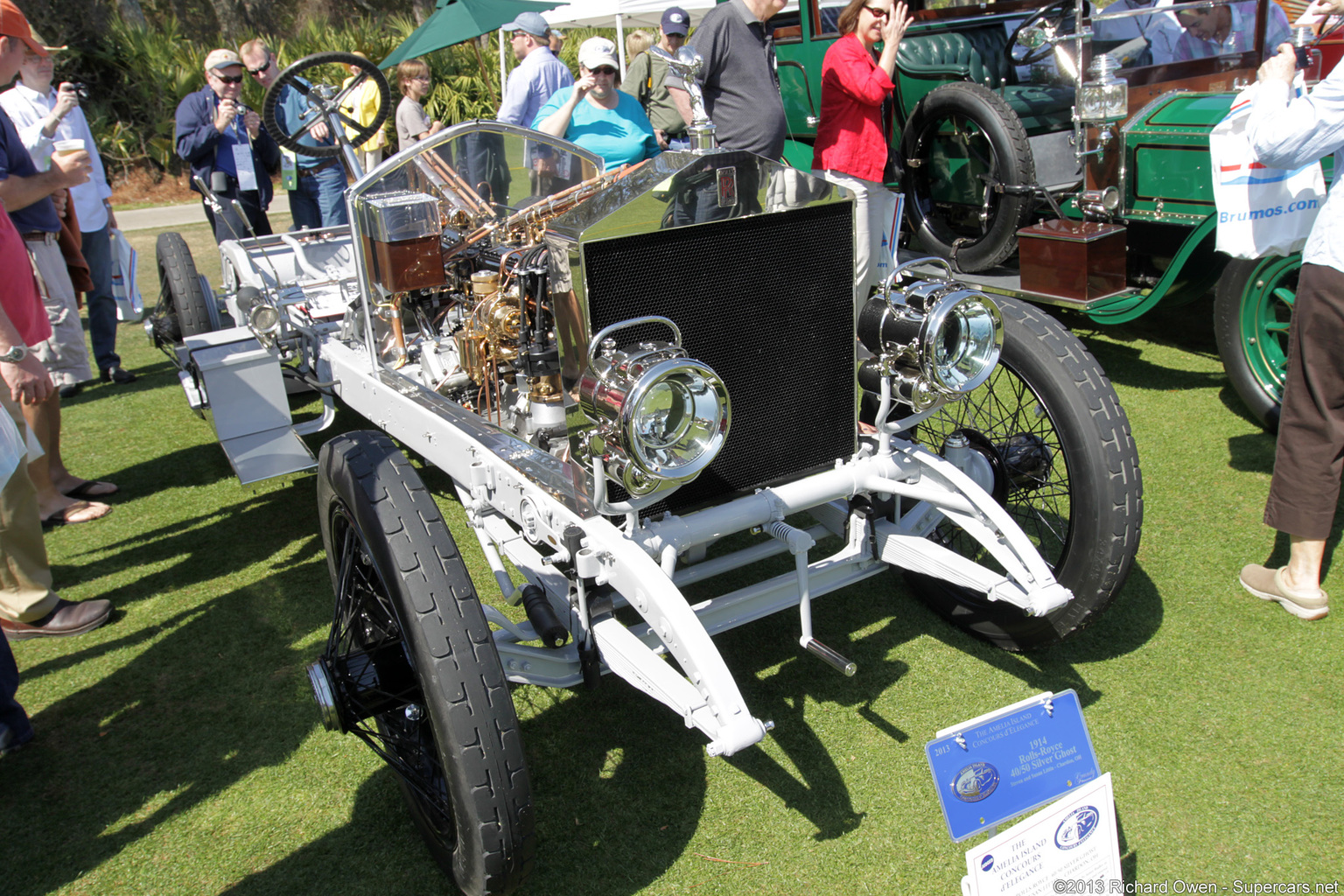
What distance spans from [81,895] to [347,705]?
834 mm

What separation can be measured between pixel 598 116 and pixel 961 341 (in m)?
2.90

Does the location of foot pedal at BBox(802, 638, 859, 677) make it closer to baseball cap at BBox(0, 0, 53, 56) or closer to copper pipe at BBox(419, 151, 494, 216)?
copper pipe at BBox(419, 151, 494, 216)

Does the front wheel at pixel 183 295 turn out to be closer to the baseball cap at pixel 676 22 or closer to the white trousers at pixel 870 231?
the baseball cap at pixel 676 22

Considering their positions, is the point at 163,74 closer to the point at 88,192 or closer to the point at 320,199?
the point at 320,199

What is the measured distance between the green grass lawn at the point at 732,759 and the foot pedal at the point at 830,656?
1.41 feet

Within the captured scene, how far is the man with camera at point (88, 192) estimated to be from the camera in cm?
485

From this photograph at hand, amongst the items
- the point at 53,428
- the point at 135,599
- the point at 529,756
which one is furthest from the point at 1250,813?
the point at 53,428

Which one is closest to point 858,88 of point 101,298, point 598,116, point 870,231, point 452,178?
point 598,116

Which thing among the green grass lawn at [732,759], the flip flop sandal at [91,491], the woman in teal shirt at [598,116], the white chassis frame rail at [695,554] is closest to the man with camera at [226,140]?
the flip flop sandal at [91,491]

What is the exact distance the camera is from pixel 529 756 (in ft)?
8.13

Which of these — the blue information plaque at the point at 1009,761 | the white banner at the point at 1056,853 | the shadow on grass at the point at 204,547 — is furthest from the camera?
the shadow on grass at the point at 204,547

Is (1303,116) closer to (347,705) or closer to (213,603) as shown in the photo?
(347,705)

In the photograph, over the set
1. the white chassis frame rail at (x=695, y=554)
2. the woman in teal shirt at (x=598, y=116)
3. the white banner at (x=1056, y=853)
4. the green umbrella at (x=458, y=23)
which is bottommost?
the white banner at (x=1056, y=853)

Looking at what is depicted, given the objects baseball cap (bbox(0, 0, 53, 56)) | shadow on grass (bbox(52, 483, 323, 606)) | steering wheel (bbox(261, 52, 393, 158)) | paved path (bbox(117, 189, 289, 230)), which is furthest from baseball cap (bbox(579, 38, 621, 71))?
paved path (bbox(117, 189, 289, 230))
